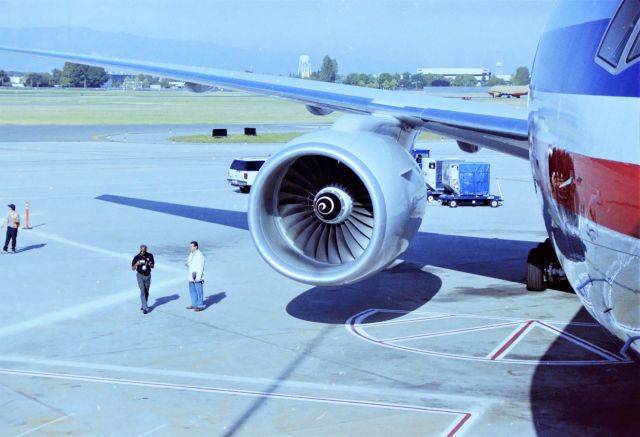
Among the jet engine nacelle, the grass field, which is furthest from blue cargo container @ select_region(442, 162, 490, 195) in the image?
the grass field

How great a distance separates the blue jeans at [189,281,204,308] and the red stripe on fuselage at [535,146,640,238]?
10.9m

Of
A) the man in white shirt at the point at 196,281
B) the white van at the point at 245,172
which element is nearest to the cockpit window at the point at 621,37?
the man in white shirt at the point at 196,281

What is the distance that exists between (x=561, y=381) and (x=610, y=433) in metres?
1.95

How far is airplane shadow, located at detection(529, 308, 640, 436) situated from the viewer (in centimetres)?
1080

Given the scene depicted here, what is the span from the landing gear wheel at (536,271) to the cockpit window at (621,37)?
40.9 ft

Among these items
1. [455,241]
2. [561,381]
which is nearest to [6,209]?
[455,241]

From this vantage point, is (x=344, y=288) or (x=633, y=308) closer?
(x=633, y=308)

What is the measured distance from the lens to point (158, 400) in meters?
11.8

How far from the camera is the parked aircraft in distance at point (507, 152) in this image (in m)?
5.21

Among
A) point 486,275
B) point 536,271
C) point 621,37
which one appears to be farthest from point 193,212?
point 621,37

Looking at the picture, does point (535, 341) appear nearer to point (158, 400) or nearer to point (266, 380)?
point (266, 380)

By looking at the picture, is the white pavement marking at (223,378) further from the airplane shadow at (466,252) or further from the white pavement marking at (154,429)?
the airplane shadow at (466,252)

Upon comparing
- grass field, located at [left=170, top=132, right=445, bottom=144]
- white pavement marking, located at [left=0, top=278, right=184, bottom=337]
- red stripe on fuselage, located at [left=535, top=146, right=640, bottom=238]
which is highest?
red stripe on fuselage, located at [left=535, top=146, right=640, bottom=238]

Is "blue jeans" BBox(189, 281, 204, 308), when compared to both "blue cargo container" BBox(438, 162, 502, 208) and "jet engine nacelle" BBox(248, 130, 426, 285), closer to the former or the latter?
"jet engine nacelle" BBox(248, 130, 426, 285)
